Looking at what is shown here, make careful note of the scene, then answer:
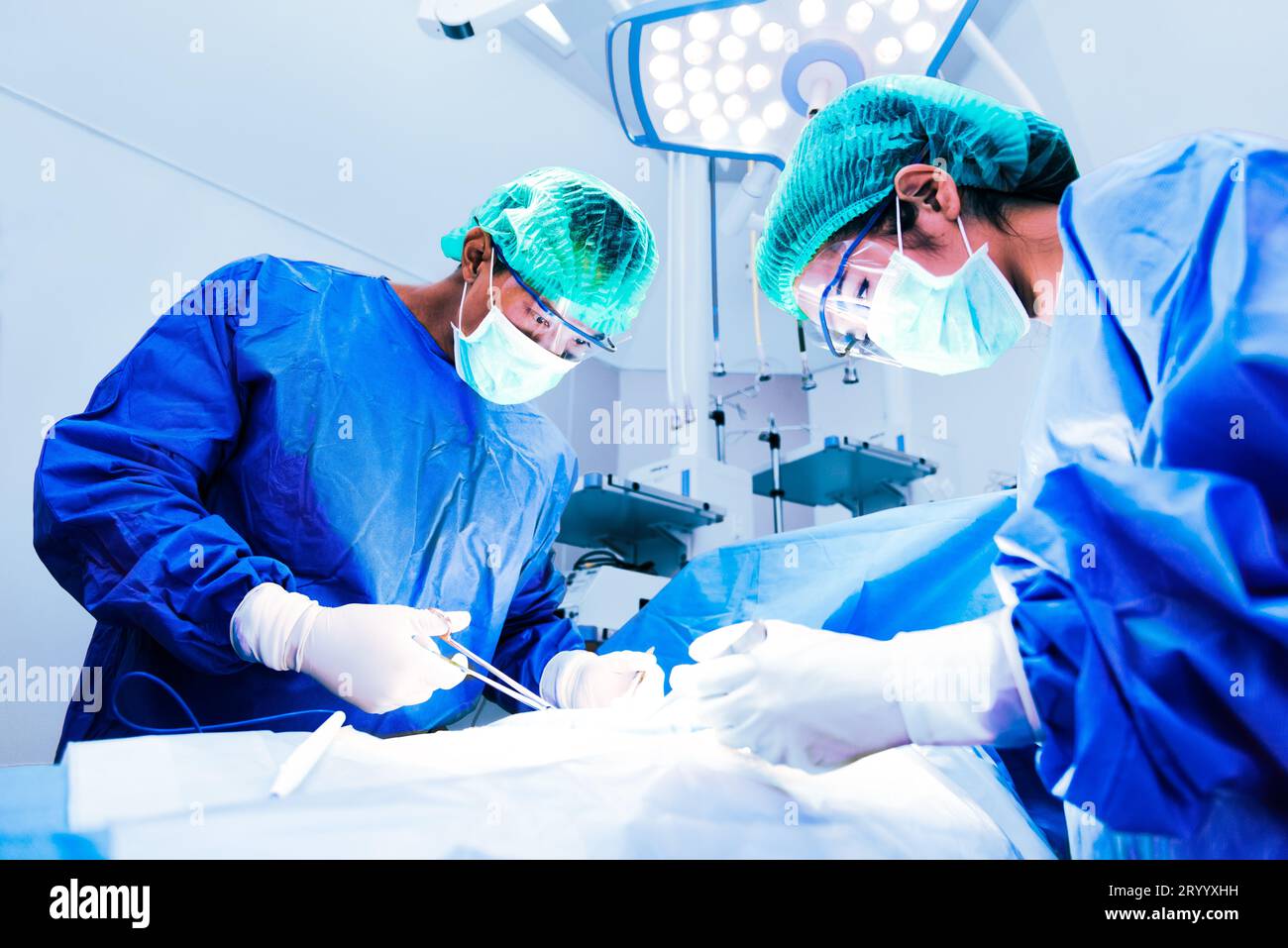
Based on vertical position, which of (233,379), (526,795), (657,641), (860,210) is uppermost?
(860,210)

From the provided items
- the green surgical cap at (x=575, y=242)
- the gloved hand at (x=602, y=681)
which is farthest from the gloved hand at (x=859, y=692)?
the green surgical cap at (x=575, y=242)

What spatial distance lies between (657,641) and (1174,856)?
1185 millimetres

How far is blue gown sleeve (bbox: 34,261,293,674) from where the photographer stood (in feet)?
3.87

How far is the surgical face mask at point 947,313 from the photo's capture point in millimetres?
1250

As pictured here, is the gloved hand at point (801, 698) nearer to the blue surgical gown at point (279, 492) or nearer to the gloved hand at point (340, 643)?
the gloved hand at point (340, 643)

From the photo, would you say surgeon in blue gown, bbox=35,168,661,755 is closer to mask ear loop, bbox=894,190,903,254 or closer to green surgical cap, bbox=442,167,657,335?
green surgical cap, bbox=442,167,657,335

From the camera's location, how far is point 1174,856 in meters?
0.75

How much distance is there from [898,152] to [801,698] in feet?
2.76

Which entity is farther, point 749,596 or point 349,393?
point 749,596

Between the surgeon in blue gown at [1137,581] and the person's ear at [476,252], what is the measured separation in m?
0.88

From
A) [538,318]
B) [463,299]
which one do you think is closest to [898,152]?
[538,318]
